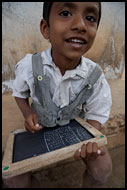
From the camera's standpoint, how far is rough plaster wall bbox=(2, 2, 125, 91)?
5.42 feet

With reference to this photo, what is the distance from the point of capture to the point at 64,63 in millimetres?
774

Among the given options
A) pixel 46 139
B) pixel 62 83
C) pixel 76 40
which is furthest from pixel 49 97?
pixel 76 40

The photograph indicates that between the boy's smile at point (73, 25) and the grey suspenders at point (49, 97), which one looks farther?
the grey suspenders at point (49, 97)

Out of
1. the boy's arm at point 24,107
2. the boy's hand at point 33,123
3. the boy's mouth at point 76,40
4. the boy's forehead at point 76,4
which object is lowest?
the boy's hand at point 33,123

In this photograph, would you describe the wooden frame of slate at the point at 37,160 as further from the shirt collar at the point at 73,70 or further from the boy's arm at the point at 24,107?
the shirt collar at the point at 73,70

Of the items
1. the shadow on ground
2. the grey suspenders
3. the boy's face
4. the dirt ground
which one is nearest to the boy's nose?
the boy's face

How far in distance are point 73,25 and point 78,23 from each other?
21mm

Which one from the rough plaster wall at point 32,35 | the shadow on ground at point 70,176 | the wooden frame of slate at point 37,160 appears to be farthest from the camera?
the rough plaster wall at point 32,35

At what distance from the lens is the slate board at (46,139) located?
654 millimetres

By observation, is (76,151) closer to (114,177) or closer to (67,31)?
(67,31)

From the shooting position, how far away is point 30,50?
1.81 metres

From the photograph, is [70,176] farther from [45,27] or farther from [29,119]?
[45,27]

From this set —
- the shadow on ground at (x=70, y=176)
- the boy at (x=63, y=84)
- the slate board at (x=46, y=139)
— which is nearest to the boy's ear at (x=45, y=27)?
the boy at (x=63, y=84)

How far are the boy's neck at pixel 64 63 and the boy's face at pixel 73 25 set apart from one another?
0.34ft
